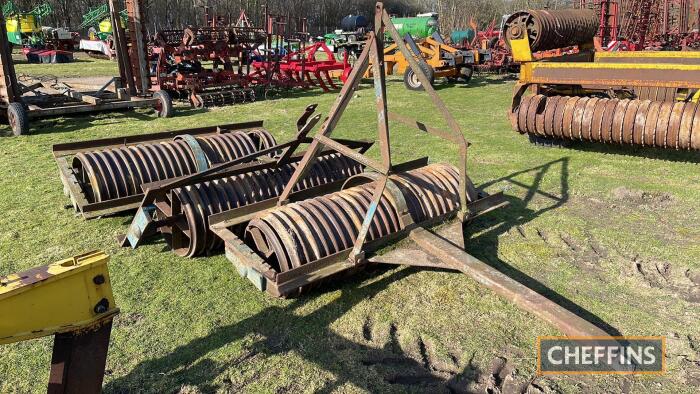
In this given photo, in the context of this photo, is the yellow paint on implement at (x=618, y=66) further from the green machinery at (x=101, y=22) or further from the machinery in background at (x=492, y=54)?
the green machinery at (x=101, y=22)

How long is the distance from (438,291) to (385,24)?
2070 mm

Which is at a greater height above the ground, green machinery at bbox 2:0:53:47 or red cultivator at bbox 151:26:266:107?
green machinery at bbox 2:0:53:47

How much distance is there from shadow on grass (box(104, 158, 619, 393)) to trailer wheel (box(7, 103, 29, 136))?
782 cm

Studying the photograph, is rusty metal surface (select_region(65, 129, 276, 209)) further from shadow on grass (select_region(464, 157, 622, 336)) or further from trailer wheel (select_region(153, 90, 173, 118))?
trailer wheel (select_region(153, 90, 173, 118))

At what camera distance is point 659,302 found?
3650mm

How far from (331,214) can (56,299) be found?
86.8 inches

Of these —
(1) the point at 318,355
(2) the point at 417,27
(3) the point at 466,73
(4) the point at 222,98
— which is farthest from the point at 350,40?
(1) the point at 318,355

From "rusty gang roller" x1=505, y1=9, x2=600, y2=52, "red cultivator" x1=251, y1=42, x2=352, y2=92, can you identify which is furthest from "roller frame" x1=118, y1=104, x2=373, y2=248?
"red cultivator" x1=251, y1=42, x2=352, y2=92

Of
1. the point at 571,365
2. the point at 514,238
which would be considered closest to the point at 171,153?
the point at 514,238

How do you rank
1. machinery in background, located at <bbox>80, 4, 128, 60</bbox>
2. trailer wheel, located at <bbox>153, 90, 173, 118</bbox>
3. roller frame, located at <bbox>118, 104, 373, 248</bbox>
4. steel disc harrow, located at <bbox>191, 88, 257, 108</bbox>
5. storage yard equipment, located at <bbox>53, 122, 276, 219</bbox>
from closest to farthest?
roller frame, located at <bbox>118, 104, 373, 248</bbox>, storage yard equipment, located at <bbox>53, 122, 276, 219</bbox>, trailer wheel, located at <bbox>153, 90, 173, 118</bbox>, steel disc harrow, located at <bbox>191, 88, 257, 108</bbox>, machinery in background, located at <bbox>80, 4, 128, 60</bbox>

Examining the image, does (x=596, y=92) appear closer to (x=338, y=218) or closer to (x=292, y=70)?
(x=338, y=218)

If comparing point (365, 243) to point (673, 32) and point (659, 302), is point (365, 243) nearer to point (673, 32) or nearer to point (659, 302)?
point (659, 302)

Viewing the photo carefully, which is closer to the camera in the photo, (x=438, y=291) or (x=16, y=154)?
(x=438, y=291)

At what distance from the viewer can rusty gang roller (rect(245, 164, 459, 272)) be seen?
3.67 metres
